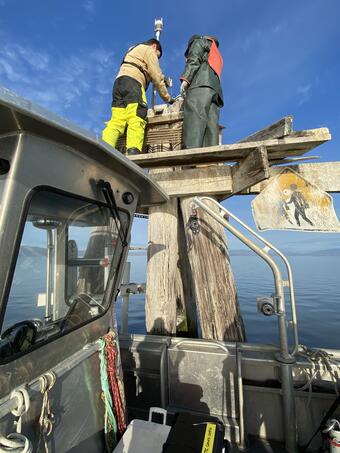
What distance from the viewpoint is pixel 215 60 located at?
3812 mm

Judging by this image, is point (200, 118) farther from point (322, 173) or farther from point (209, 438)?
point (209, 438)

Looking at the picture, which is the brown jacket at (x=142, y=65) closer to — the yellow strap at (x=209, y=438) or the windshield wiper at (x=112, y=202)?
the windshield wiper at (x=112, y=202)

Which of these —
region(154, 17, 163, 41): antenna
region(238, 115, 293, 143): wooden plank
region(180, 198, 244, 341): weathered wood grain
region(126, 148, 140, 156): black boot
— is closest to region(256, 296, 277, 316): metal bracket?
region(180, 198, 244, 341): weathered wood grain

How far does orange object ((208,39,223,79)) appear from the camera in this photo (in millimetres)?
3758

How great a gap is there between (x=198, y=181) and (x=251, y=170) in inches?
29.2

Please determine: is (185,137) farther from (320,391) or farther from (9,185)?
(320,391)

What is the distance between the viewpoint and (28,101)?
1065mm

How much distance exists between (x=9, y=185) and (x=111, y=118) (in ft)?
9.49

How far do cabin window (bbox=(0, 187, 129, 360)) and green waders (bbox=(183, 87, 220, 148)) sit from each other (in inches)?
70.0

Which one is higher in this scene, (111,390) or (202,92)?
(202,92)

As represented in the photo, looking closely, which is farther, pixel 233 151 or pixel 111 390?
pixel 233 151

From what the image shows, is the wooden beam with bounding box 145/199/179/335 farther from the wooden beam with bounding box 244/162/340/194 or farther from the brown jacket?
the brown jacket

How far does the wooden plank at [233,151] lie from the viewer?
8.13 ft

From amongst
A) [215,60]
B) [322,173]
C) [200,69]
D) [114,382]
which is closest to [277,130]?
[322,173]
